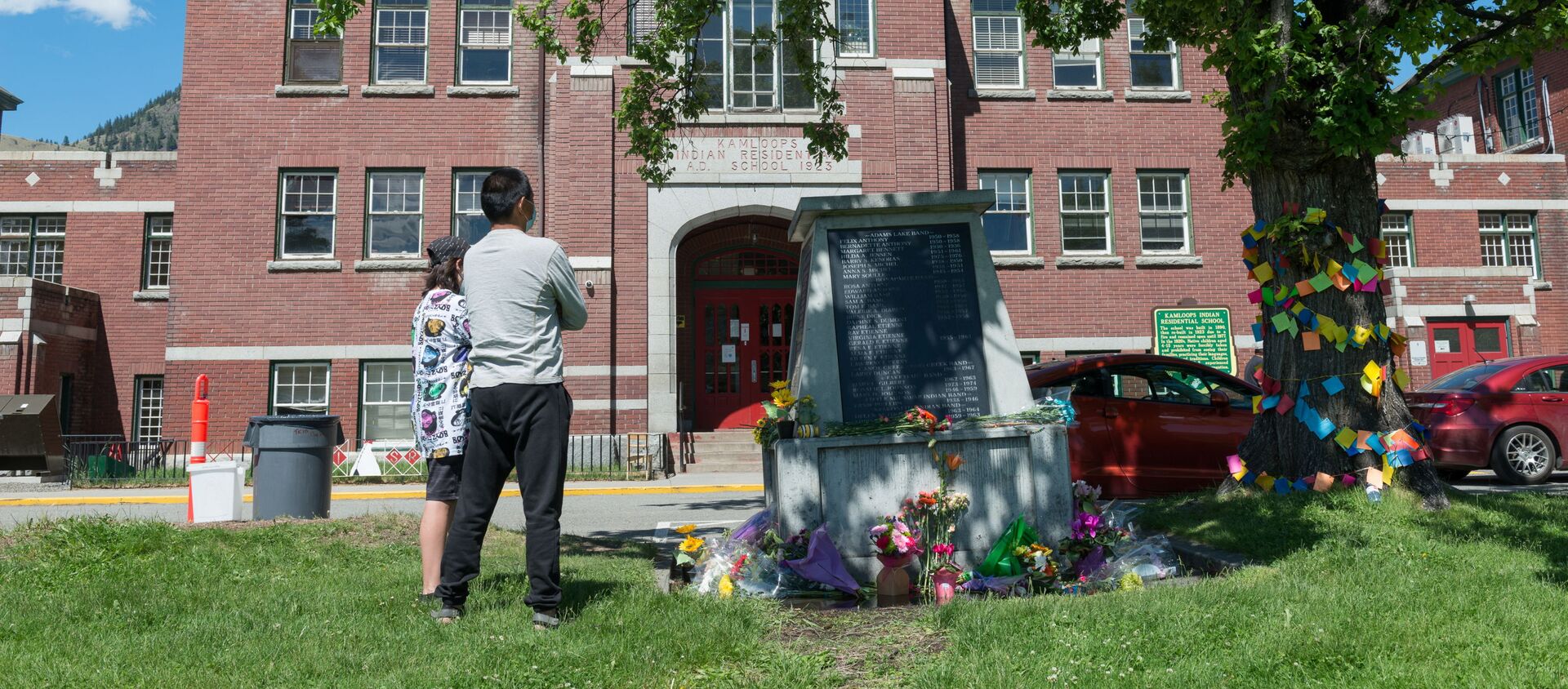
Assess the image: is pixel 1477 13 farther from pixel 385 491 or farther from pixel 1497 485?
pixel 385 491

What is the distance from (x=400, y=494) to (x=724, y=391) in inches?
287

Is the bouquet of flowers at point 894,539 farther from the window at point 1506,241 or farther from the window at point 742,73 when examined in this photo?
the window at point 1506,241

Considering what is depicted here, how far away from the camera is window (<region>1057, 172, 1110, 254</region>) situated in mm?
20438

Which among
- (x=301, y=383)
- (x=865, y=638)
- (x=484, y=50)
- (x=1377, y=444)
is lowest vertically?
(x=865, y=638)

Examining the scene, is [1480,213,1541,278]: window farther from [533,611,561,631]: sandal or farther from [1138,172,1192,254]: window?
[533,611,561,631]: sandal

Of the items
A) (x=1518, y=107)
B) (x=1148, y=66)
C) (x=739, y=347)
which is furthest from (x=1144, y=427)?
(x=1518, y=107)

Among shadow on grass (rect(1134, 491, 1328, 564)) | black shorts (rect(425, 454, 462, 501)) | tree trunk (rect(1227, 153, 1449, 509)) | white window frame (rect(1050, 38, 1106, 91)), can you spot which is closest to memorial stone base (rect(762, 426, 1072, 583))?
shadow on grass (rect(1134, 491, 1328, 564))

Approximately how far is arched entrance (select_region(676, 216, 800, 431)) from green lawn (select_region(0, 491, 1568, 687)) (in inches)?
564

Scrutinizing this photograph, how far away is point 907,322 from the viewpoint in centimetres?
641

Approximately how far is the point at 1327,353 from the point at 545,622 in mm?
5921

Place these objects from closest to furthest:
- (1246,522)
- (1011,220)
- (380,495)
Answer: (1246,522) < (380,495) < (1011,220)

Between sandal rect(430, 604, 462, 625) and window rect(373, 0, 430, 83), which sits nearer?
sandal rect(430, 604, 462, 625)

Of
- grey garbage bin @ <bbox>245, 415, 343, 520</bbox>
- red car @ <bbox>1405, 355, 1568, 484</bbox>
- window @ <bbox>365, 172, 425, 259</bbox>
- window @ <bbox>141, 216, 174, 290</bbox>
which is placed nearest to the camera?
grey garbage bin @ <bbox>245, 415, 343, 520</bbox>

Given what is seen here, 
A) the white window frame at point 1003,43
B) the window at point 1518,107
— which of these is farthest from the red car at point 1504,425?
the window at point 1518,107
